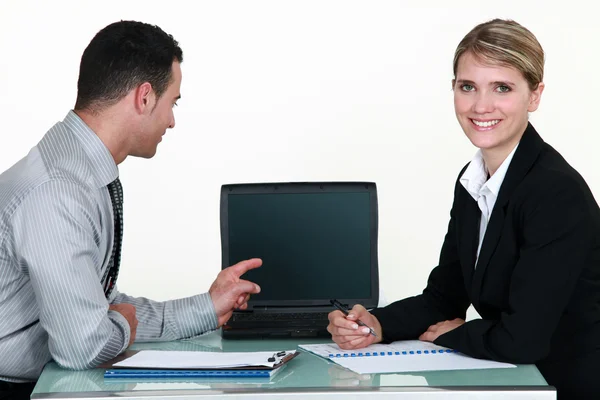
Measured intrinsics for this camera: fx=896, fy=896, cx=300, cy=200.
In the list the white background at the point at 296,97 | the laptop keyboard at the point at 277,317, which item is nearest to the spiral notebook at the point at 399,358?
the laptop keyboard at the point at 277,317

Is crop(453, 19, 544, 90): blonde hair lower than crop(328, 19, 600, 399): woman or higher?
higher

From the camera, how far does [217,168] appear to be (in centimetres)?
437

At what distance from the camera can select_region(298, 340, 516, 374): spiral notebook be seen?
1.88 metres

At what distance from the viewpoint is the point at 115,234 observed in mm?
2156

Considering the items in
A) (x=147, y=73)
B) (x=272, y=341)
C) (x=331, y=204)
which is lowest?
(x=272, y=341)

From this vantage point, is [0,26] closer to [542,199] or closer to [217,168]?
[217,168]

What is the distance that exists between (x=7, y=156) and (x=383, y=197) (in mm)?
1850

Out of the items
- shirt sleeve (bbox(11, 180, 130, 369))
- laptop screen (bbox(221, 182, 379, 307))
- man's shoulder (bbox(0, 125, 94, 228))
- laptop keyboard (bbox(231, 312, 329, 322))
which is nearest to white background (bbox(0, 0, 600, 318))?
laptop screen (bbox(221, 182, 379, 307))

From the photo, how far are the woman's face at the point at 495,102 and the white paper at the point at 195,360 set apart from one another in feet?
2.22

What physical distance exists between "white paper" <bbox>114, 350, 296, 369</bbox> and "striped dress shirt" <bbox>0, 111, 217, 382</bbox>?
0.22 feet

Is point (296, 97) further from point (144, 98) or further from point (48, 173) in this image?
point (48, 173)

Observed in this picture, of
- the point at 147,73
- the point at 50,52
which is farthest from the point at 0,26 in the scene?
the point at 147,73

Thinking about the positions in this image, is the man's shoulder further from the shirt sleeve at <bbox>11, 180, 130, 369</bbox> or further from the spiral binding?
the spiral binding

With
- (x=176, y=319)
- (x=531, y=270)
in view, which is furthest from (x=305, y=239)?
(x=531, y=270)
